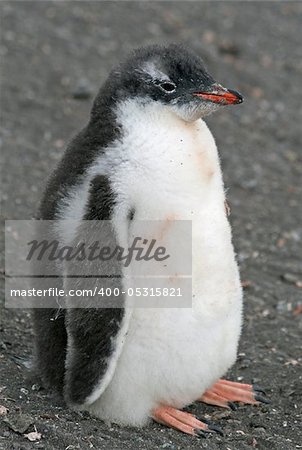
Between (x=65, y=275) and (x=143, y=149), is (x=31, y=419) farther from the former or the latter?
(x=143, y=149)

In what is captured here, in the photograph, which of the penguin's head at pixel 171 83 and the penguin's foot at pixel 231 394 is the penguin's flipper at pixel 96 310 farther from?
the penguin's foot at pixel 231 394

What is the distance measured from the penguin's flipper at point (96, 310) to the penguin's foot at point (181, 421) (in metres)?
0.34

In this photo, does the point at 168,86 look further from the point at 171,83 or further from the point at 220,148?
the point at 220,148

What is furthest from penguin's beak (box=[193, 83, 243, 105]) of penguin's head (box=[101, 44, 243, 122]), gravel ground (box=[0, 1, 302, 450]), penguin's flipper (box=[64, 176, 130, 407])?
gravel ground (box=[0, 1, 302, 450])

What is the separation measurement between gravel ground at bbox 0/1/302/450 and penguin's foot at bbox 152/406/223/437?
4 cm

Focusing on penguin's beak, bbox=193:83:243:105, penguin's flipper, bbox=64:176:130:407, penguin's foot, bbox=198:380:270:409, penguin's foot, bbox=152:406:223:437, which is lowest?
penguin's foot, bbox=152:406:223:437

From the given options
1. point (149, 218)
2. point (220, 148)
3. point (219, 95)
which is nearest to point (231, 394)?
point (149, 218)

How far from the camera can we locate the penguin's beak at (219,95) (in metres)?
3.97

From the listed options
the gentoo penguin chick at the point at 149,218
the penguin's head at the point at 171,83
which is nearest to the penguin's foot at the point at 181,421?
the gentoo penguin chick at the point at 149,218

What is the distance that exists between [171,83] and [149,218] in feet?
1.84

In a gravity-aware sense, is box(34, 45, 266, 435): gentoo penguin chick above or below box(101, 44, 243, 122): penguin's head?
below

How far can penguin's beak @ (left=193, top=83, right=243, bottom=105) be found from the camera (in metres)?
3.97

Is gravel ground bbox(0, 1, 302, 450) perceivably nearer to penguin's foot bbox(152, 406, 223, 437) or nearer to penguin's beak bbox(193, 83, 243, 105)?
penguin's foot bbox(152, 406, 223, 437)

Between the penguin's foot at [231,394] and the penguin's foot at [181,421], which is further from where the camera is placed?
the penguin's foot at [231,394]
